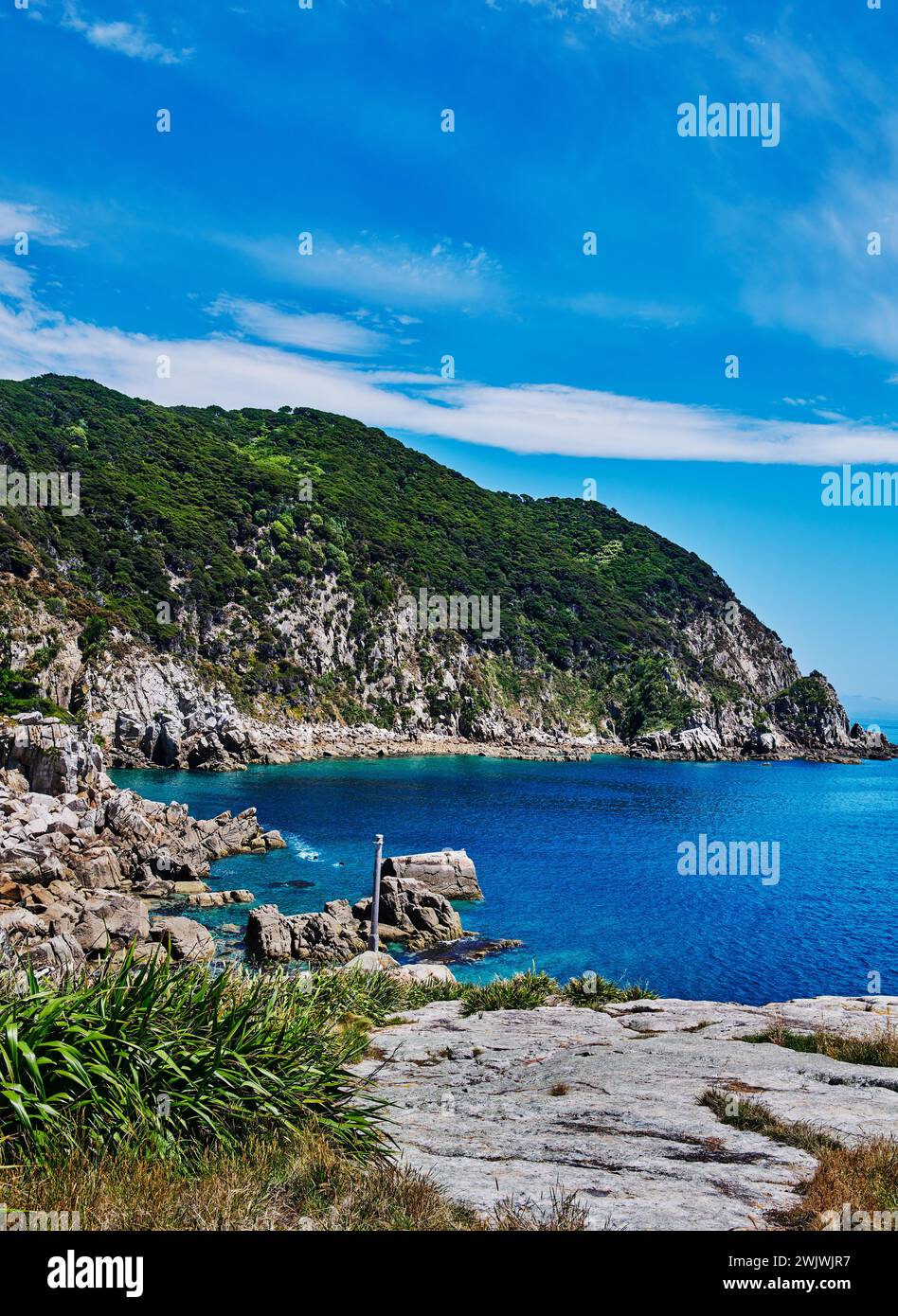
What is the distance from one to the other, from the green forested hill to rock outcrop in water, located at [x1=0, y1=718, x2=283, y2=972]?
36.7 m

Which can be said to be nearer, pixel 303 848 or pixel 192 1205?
pixel 192 1205

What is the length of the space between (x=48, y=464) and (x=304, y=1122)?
106 m

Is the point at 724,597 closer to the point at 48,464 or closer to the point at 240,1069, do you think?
the point at 48,464

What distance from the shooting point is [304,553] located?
11581 cm

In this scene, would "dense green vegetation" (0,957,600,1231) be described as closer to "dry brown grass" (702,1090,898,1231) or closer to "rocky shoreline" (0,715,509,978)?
"dry brown grass" (702,1090,898,1231)

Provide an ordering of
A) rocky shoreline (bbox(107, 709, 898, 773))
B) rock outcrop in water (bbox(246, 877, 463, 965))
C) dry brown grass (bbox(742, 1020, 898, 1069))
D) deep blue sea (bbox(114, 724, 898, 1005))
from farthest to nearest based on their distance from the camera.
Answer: rocky shoreline (bbox(107, 709, 898, 773))
deep blue sea (bbox(114, 724, 898, 1005))
rock outcrop in water (bbox(246, 877, 463, 965))
dry brown grass (bbox(742, 1020, 898, 1069))

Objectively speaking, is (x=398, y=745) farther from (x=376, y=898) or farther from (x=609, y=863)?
(x=376, y=898)

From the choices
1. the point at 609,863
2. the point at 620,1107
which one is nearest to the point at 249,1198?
the point at 620,1107

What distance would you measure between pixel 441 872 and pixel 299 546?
84.5 m

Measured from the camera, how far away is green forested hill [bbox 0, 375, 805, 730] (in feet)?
310

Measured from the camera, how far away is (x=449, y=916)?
33.4m

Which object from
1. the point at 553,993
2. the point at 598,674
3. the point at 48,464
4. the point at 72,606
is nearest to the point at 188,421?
the point at 48,464

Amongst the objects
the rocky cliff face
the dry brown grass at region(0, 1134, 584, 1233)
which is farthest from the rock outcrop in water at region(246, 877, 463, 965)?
the rocky cliff face

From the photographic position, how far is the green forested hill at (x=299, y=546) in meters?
94.6
